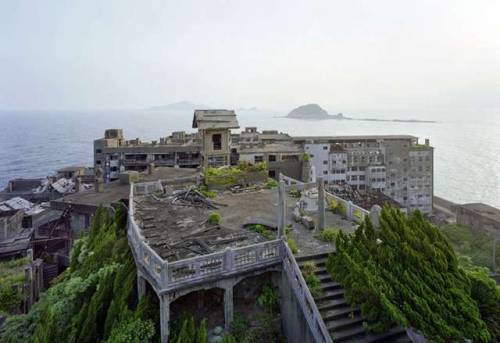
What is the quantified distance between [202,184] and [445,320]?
16.0m

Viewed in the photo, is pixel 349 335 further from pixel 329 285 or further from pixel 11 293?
pixel 11 293

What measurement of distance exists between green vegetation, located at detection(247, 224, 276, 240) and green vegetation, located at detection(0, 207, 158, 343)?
454 cm

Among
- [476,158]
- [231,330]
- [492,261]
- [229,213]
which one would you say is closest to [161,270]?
[231,330]

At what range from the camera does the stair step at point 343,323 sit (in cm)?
971

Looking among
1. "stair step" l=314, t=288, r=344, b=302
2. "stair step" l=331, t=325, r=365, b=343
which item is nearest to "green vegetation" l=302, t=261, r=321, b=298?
"stair step" l=314, t=288, r=344, b=302

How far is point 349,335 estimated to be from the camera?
958cm

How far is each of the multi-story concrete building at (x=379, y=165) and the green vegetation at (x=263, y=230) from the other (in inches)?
2026

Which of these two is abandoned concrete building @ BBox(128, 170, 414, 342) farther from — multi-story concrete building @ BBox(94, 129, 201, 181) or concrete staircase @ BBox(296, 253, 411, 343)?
multi-story concrete building @ BBox(94, 129, 201, 181)

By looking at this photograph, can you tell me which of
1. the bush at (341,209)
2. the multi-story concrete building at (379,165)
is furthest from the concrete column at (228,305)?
the multi-story concrete building at (379,165)

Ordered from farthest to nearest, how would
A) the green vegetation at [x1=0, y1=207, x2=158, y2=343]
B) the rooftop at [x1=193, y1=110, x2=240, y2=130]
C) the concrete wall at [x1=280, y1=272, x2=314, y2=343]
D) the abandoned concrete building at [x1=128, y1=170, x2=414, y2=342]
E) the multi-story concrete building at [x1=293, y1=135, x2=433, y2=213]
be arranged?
the multi-story concrete building at [x1=293, y1=135, x2=433, y2=213] → the rooftop at [x1=193, y1=110, x2=240, y2=130] → the green vegetation at [x1=0, y1=207, x2=158, y2=343] → the concrete wall at [x1=280, y1=272, x2=314, y2=343] → the abandoned concrete building at [x1=128, y1=170, x2=414, y2=342]

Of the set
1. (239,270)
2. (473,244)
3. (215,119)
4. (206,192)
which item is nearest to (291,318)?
(239,270)

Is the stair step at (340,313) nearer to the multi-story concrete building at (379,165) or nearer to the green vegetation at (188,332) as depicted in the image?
the green vegetation at (188,332)

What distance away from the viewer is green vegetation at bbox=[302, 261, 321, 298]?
1060 cm

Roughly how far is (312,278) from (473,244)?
40.5 metres
